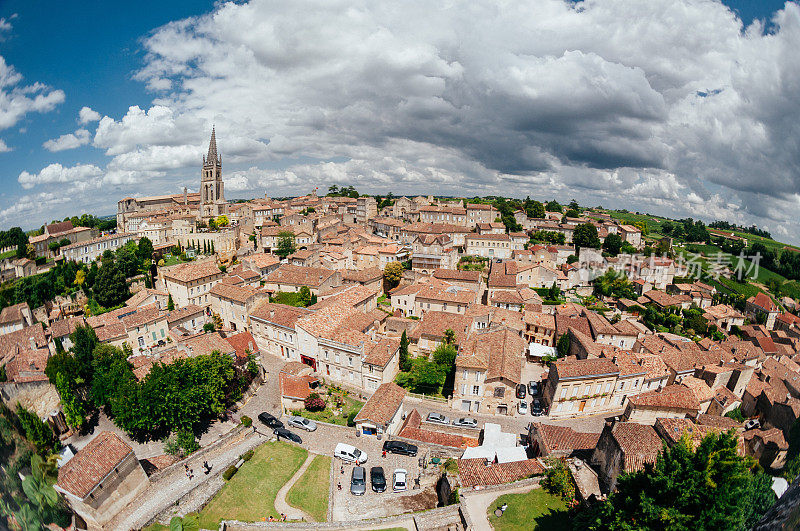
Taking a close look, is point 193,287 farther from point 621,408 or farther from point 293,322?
point 621,408

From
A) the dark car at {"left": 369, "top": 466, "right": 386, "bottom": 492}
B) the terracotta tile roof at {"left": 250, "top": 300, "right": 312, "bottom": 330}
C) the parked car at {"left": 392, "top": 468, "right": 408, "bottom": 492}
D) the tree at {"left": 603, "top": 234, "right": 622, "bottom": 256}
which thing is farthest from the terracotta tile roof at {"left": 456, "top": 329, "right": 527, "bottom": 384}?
the tree at {"left": 603, "top": 234, "right": 622, "bottom": 256}

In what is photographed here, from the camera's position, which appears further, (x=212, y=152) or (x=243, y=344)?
(x=212, y=152)

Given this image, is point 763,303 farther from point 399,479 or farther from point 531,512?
point 399,479

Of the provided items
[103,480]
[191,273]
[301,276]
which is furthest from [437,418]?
[191,273]

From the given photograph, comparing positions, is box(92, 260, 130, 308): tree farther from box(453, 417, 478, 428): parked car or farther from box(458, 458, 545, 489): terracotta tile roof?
box(458, 458, 545, 489): terracotta tile roof

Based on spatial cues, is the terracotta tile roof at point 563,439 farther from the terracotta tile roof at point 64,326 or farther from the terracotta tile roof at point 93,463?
the terracotta tile roof at point 64,326

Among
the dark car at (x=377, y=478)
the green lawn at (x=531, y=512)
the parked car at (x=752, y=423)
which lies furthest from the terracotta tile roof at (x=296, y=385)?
the parked car at (x=752, y=423)
